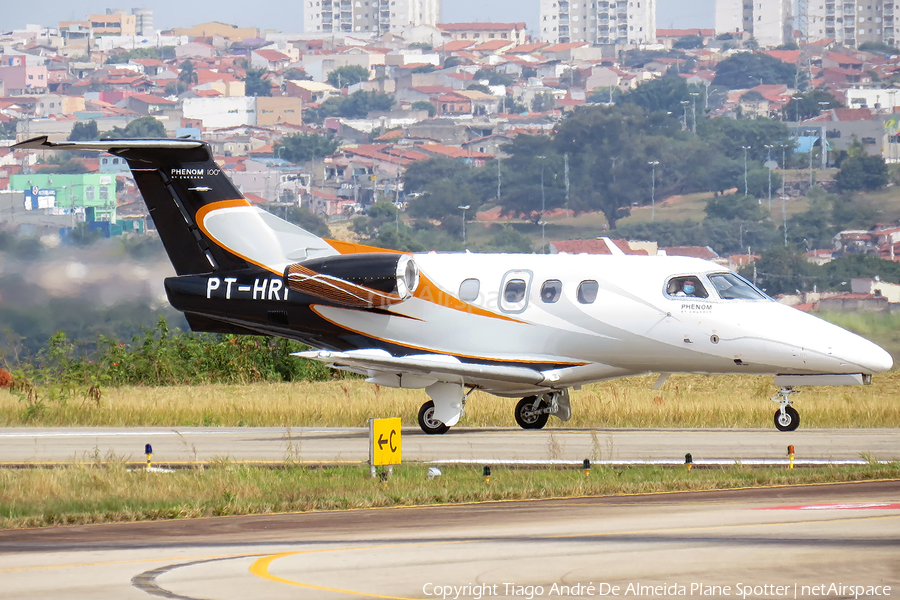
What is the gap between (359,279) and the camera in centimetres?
2477

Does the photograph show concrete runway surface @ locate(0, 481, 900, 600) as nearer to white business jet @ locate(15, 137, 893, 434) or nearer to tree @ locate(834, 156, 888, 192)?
white business jet @ locate(15, 137, 893, 434)

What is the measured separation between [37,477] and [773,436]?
1153 centimetres

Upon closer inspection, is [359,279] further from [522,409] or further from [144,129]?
[144,129]

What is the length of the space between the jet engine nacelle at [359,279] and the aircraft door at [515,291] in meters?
1.61

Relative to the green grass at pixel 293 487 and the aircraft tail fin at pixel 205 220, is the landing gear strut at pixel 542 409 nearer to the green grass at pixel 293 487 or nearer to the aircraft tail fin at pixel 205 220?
the aircraft tail fin at pixel 205 220

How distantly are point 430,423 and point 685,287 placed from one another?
4946 millimetres

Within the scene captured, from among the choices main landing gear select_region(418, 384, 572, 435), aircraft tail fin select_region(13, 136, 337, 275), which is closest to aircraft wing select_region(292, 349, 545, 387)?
main landing gear select_region(418, 384, 572, 435)

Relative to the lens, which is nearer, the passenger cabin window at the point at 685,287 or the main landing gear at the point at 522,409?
the passenger cabin window at the point at 685,287

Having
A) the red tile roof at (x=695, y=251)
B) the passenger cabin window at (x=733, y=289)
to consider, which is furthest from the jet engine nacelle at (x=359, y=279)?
the red tile roof at (x=695, y=251)

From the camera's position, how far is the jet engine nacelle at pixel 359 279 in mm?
24677

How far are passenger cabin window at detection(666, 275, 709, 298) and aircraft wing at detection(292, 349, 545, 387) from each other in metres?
2.61

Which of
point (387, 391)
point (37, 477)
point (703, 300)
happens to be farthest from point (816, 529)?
point (387, 391)

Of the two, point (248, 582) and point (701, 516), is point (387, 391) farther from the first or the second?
point (248, 582)

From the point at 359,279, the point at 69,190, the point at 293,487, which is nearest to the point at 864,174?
the point at 69,190
